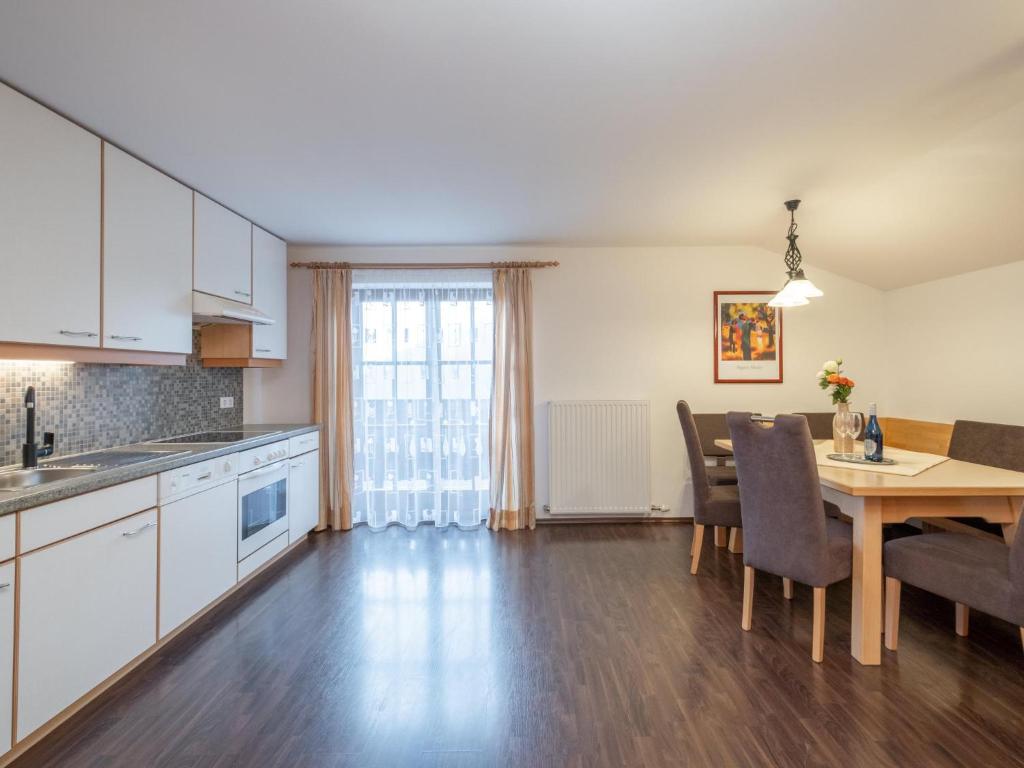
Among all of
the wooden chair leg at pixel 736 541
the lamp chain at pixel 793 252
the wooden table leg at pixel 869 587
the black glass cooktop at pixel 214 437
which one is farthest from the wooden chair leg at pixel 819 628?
the black glass cooktop at pixel 214 437

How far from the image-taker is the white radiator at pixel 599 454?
4141mm

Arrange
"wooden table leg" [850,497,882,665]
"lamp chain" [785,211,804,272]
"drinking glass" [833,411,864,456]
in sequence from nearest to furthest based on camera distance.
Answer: "wooden table leg" [850,497,882,665]
"drinking glass" [833,411,864,456]
"lamp chain" [785,211,804,272]

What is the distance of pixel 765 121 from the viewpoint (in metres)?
2.17

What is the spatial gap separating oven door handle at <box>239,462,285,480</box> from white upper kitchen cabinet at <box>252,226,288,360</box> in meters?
0.82

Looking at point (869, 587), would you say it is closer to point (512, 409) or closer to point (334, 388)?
point (512, 409)

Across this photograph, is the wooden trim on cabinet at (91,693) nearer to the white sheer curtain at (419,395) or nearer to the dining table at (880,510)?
the white sheer curtain at (419,395)

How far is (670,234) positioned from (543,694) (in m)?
3.27

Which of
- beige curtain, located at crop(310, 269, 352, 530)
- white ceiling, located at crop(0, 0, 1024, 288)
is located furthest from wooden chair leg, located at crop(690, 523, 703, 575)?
beige curtain, located at crop(310, 269, 352, 530)

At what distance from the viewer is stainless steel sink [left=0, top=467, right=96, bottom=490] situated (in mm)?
1888

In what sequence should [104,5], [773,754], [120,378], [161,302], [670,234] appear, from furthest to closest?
[670,234] → [120,378] → [161,302] → [773,754] → [104,5]

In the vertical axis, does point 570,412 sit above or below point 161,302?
below

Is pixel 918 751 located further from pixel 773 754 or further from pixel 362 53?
pixel 362 53

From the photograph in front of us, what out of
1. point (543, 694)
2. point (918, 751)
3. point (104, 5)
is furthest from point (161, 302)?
point (918, 751)

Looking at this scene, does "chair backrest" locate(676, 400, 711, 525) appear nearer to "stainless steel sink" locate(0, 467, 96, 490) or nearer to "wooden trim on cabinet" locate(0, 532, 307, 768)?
"wooden trim on cabinet" locate(0, 532, 307, 768)
